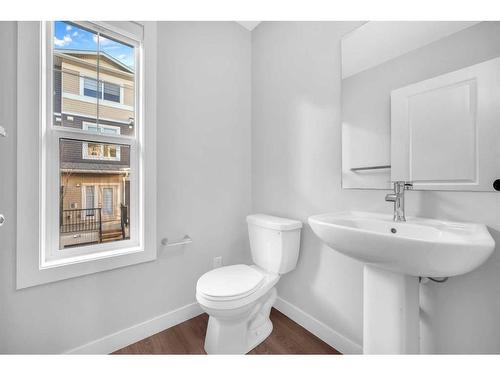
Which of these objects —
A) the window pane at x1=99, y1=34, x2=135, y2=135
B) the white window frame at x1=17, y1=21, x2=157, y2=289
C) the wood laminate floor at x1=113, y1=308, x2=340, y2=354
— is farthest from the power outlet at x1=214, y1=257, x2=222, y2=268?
the window pane at x1=99, y1=34, x2=135, y2=135

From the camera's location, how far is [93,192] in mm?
1378

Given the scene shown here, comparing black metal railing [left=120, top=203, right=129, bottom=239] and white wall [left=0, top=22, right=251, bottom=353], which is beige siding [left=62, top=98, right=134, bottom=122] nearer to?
white wall [left=0, top=22, right=251, bottom=353]

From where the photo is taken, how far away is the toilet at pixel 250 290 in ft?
3.94

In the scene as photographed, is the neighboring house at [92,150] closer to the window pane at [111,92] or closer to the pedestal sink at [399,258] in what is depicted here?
the window pane at [111,92]

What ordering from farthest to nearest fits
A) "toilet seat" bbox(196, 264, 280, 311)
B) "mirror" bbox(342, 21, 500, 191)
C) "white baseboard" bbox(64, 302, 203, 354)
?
"white baseboard" bbox(64, 302, 203, 354) → "toilet seat" bbox(196, 264, 280, 311) → "mirror" bbox(342, 21, 500, 191)

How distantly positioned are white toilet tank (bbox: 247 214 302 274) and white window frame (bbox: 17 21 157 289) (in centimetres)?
73

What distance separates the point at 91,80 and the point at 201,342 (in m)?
1.76

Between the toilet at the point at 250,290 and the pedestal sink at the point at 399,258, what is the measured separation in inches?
19.3

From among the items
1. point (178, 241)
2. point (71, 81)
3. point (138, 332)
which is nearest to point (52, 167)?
point (71, 81)

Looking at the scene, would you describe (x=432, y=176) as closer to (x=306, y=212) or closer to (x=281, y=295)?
(x=306, y=212)

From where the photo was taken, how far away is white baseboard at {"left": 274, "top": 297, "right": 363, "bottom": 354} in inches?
50.3

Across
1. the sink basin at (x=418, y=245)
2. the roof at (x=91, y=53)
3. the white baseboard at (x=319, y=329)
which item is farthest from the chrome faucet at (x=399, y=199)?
the roof at (x=91, y=53)

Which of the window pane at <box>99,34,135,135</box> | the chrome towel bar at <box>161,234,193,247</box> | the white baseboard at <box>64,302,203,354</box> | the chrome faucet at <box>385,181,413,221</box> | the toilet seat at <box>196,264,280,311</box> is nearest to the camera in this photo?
the chrome faucet at <box>385,181,413,221</box>

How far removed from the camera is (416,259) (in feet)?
2.28
